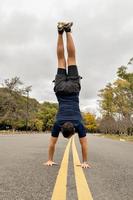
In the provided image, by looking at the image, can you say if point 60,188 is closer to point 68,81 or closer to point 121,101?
point 68,81

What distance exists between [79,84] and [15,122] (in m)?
98.5

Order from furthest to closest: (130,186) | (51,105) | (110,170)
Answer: (51,105) → (110,170) → (130,186)

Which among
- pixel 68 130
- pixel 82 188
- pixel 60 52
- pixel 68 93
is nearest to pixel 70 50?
pixel 60 52

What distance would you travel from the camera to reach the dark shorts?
24.6 feet

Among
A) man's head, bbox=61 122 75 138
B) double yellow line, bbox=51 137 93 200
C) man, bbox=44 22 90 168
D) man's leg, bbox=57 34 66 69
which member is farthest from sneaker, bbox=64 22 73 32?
double yellow line, bbox=51 137 93 200

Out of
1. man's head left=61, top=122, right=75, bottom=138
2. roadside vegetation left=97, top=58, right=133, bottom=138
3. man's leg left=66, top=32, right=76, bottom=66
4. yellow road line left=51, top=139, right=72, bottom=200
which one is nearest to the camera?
yellow road line left=51, top=139, right=72, bottom=200

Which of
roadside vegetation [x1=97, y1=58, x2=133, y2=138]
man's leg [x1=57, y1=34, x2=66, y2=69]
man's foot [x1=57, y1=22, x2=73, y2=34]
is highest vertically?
roadside vegetation [x1=97, y1=58, x2=133, y2=138]

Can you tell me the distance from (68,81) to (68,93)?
0.85 ft

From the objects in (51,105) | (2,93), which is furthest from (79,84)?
(51,105)

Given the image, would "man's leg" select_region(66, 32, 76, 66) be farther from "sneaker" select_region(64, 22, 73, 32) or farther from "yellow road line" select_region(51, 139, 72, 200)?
"yellow road line" select_region(51, 139, 72, 200)

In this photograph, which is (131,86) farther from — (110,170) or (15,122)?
(110,170)

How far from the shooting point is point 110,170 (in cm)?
719

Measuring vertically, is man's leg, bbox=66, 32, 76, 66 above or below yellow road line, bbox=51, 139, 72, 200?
above

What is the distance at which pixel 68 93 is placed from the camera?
749 centimetres
